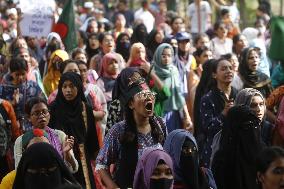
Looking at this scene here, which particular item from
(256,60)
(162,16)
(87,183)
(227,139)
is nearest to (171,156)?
(227,139)

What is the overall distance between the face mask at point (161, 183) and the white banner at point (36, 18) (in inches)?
382

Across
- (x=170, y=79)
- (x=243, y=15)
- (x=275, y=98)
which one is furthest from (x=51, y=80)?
(x=243, y=15)

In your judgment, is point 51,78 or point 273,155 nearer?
point 273,155

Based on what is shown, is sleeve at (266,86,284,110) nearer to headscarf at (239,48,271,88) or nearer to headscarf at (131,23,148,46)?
headscarf at (239,48,271,88)

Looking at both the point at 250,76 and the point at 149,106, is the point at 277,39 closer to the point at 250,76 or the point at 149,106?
the point at 250,76

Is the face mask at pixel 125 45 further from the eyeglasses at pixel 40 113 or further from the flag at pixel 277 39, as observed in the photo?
the eyeglasses at pixel 40 113

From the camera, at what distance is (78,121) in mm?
11133

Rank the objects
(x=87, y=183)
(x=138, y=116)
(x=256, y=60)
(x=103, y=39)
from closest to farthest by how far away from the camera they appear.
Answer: (x=138, y=116) < (x=87, y=183) < (x=256, y=60) < (x=103, y=39)

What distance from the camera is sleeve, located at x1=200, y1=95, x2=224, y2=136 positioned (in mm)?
11086

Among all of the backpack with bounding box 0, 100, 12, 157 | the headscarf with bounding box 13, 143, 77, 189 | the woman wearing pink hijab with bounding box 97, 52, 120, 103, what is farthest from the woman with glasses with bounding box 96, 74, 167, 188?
the woman wearing pink hijab with bounding box 97, 52, 120, 103

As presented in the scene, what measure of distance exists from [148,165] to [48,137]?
1753 millimetres

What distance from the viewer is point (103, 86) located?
13914 millimetres

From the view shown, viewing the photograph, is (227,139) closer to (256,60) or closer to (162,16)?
(256,60)

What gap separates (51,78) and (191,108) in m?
1.82
